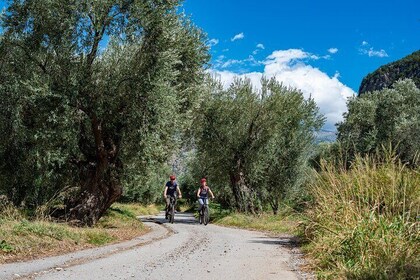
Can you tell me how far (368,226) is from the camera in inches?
265

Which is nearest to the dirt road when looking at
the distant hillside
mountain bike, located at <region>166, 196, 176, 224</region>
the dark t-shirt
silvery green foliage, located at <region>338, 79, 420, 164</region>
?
the dark t-shirt

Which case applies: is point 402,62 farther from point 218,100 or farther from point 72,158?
point 72,158

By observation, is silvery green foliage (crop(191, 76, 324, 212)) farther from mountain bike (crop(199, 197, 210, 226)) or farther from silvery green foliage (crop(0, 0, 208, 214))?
silvery green foliage (crop(0, 0, 208, 214))

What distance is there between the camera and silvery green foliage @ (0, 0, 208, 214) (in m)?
13.3

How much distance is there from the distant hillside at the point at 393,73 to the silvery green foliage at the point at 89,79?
8777 centimetres

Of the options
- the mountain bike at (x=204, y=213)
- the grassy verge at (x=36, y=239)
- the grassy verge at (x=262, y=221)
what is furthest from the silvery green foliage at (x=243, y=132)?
the grassy verge at (x=36, y=239)

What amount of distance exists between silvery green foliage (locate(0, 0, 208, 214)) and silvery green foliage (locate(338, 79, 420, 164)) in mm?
27913

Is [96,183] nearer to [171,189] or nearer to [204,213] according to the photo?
[171,189]

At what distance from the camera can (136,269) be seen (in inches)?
274

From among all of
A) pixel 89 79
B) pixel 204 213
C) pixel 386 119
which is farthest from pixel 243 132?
pixel 386 119

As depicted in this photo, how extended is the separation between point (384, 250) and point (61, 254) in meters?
6.20

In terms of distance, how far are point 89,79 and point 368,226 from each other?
10.2 meters

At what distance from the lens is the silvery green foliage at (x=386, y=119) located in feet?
131

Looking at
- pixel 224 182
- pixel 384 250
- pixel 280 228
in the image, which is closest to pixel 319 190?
pixel 384 250
